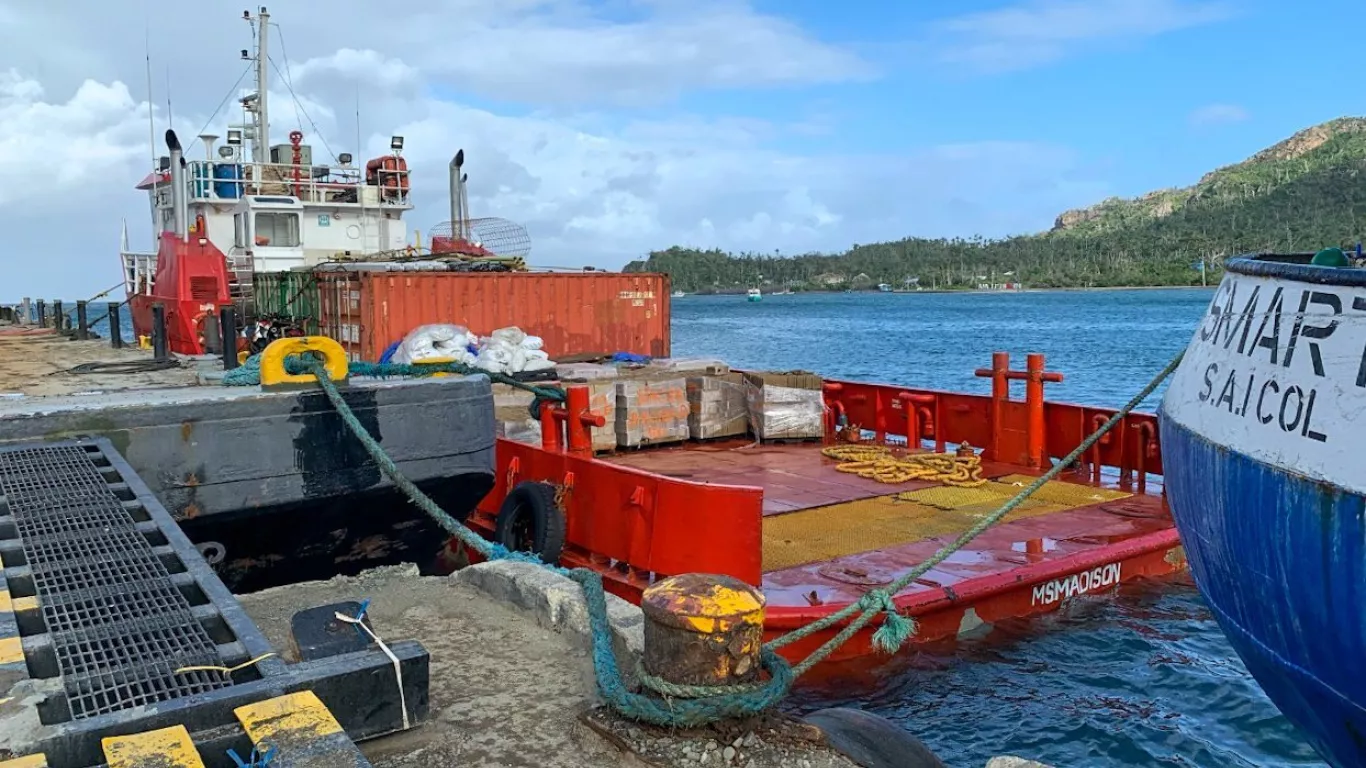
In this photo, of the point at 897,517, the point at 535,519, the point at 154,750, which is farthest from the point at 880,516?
the point at 154,750

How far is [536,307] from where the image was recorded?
1506 cm

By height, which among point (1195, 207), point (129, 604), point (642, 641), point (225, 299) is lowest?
point (642, 641)

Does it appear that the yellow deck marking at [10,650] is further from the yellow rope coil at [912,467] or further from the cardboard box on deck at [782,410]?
the cardboard box on deck at [782,410]

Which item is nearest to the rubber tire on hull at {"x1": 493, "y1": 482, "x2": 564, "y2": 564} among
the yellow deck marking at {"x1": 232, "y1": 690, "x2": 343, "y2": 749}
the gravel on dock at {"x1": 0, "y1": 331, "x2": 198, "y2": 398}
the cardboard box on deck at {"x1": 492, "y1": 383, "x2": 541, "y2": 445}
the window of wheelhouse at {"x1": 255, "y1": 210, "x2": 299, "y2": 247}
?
the cardboard box on deck at {"x1": 492, "y1": 383, "x2": 541, "y2": 445}

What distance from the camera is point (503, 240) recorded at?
19.5m

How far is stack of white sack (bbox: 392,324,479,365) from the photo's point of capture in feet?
39.7

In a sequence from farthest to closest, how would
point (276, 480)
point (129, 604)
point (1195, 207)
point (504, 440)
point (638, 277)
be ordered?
point (1195, 207) → point (638, 277) → point (504, 440) → point (276, 480) → point (129, 604)

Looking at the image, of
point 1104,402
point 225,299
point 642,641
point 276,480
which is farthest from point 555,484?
point 1104,402

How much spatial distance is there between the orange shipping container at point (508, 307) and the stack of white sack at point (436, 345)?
123 cm

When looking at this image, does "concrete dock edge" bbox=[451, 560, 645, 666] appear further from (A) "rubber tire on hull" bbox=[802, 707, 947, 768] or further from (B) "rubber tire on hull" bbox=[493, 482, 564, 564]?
(B) "rubber tire on hull" bbox=[493, 482, 564, 564]

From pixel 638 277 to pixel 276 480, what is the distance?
983 cm

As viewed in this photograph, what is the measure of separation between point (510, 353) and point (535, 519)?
450 cm

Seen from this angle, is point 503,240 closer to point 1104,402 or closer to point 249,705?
point 249,705

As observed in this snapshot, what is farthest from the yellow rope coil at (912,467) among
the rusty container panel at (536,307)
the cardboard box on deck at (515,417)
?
the rusty container panel at (536,307)
